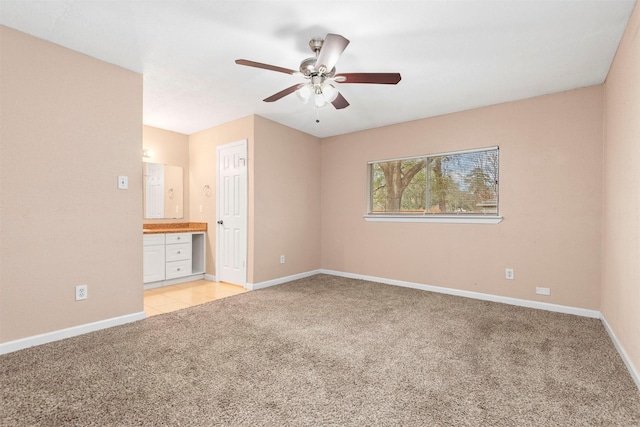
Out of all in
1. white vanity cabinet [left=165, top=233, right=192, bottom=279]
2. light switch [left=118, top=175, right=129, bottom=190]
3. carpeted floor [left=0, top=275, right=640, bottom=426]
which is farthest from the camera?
white vanity cabinet [left=165, top=233, right=192, bottom=279]

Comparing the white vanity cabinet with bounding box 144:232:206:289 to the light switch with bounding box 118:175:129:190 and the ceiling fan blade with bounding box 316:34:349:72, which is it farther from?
the ceiling fan blade with bounding box 316:34:349:72

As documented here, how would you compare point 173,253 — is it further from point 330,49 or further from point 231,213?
point 330,49

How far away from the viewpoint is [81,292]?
2.64 m

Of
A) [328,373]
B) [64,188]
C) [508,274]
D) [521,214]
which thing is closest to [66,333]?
[64,188]

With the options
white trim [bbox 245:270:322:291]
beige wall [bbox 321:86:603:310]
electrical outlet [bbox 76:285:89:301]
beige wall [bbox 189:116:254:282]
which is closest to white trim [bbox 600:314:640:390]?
beige wall [bbox 321:86:603:310]

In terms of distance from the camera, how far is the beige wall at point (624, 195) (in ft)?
6.46

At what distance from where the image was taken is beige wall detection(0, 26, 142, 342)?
7.53 feet

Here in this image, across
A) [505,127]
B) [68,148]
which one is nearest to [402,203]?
[505,127]

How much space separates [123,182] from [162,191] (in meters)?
2.16

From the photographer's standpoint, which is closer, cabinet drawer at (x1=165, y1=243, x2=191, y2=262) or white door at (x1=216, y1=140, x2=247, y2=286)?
white door at (x1=216, y1=140, x2=247, y2=286)

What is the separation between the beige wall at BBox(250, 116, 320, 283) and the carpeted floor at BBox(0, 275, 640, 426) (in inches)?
54.0

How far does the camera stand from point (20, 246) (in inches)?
91.7

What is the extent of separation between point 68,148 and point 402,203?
391 cm

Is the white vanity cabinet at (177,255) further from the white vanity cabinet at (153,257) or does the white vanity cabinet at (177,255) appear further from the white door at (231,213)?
the white door at (231,213)
